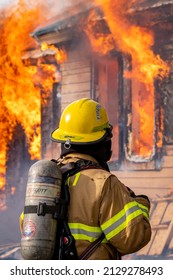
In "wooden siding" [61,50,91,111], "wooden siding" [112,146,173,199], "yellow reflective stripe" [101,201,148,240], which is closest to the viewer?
"yellow reflective stripe" [101,201,148,240]

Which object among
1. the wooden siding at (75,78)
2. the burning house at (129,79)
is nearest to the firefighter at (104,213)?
the burning house at (129,79)

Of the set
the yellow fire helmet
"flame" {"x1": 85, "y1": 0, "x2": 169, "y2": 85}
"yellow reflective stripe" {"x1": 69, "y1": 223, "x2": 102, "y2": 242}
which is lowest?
"yellow reflective stripe" {"x1": 69, "y1": 223, "x2": 102, "y2": 242}

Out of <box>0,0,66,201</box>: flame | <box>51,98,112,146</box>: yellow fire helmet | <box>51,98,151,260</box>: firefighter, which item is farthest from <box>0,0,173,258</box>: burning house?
<box>51,98,151,260</box>: firefighter

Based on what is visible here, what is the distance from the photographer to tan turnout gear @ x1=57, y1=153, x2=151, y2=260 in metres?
2.74

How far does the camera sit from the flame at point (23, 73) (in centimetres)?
1024

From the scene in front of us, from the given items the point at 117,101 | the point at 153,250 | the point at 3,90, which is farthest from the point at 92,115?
the point at 3,90

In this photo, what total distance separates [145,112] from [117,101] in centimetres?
65

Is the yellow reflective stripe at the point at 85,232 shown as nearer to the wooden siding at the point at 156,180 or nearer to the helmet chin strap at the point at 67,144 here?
the helmet chin strap at the point at 67,144

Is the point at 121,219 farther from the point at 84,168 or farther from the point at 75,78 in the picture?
the point at 75,78

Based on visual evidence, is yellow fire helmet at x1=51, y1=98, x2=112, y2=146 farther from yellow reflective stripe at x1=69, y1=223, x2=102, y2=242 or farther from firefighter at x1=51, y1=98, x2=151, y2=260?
yellow reflective stripe at x1=69, y1=223, x2=102, y2=242

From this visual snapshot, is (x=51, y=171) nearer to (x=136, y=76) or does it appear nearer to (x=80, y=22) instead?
(x=136, y=76)

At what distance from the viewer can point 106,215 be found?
2.75 m

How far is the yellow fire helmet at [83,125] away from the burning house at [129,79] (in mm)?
5141

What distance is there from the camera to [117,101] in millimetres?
9172
